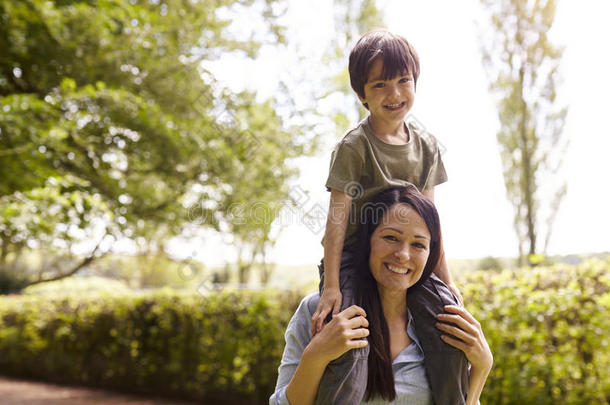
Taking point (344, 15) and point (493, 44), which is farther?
point (493, 44)

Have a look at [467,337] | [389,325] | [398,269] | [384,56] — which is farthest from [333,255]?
[384,56]

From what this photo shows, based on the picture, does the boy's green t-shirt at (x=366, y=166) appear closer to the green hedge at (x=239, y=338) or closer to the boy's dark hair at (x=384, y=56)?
the boy's dark hair at (x=384, y=56)

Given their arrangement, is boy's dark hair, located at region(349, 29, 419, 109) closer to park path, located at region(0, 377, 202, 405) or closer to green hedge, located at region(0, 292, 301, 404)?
green hedge, located at region(0, 292, 301, 404)

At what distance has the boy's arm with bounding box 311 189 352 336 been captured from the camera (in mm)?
1593

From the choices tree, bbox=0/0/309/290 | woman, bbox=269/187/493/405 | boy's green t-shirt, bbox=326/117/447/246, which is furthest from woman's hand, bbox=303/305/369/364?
tree, bbox=0/0/309/290

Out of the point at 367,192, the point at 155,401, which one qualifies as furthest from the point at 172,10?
the point at 367,192

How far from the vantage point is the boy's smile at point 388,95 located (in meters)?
1.69

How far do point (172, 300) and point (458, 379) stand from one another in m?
6.57

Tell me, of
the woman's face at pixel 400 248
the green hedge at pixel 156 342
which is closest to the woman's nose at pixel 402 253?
the woman's face at pixel 400 248

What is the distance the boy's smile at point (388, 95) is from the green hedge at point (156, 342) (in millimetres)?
4726

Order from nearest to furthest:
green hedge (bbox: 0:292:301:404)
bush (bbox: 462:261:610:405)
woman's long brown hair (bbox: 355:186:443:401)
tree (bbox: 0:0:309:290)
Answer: woman's long brown hair (bbox: 355:186:443:401), bush (bbox: 462:261:610:405), tree (bbox: 0:0:309:290), green hedge (bbox: 0:292:301:404)

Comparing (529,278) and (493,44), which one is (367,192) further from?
(493,44)

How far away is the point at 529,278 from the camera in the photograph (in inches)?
182

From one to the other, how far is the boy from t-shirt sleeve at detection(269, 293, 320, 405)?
10 cm
